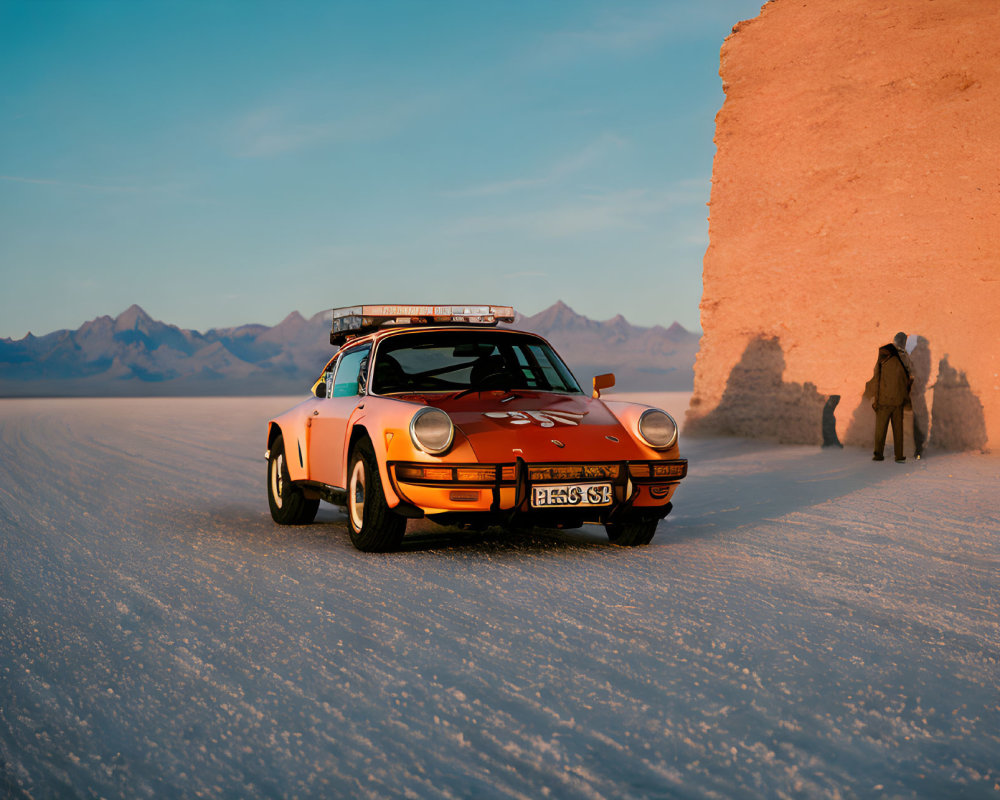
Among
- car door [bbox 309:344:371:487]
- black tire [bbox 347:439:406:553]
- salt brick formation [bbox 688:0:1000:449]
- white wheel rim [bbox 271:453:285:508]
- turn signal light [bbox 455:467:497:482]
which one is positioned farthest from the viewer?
salt brick formation [bbox 688:0:1000:449]


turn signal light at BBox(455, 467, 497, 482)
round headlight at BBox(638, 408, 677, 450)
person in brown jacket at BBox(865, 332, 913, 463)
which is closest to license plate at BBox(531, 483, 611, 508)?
turn signal light at BBox(455, 467, 497, 482)

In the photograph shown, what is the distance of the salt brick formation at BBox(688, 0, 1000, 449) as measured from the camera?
1268 centimetres

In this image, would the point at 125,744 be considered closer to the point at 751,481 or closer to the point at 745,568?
the point at 745,568

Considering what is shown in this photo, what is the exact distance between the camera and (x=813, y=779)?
2.64 meters

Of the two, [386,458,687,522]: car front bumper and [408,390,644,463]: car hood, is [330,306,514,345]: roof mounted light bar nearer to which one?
[408,390,644,463]: car hood

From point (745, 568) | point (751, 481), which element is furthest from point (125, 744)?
point (751, 481)

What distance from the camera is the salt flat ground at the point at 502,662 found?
8.93 feet

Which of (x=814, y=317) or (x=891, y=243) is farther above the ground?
(x=891, y=243)

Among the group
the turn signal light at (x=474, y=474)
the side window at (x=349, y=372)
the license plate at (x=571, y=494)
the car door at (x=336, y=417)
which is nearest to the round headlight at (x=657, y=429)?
the license plate at (x=571, y=494)

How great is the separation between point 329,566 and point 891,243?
34.9 ft

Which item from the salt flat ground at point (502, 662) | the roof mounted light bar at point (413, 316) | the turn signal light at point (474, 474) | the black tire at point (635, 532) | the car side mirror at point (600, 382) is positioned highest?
the roof mounted light bar at point (413, 316)

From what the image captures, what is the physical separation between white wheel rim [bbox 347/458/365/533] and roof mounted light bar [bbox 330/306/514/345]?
73.0 inches

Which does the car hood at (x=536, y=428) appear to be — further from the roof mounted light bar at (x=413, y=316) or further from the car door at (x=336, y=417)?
the roof mounted light bar at (x=413, y=316)

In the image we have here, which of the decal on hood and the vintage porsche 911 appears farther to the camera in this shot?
the decal on hood
